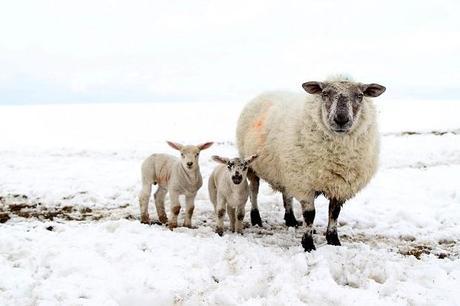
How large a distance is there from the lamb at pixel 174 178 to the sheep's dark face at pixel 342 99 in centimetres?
217

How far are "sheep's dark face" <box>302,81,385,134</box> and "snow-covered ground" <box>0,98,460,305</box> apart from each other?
1.86 m

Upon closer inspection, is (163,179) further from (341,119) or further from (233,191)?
(341,119)

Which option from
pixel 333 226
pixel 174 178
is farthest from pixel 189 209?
pixel 333 226

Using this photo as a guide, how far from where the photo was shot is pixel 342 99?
7.50m

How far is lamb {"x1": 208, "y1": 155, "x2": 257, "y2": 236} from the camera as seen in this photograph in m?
8.39

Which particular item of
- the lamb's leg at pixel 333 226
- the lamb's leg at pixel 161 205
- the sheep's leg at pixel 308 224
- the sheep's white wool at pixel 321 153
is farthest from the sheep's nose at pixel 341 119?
the lamb's leg at pixel 161 205

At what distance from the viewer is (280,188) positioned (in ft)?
31.3

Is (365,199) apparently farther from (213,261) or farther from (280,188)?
(213,261)

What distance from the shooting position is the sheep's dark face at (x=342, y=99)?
24.2 ft

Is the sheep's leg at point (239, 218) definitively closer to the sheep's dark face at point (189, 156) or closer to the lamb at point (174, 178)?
the lamb at point (174, 178)

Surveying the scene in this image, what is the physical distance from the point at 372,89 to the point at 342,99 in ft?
2.50

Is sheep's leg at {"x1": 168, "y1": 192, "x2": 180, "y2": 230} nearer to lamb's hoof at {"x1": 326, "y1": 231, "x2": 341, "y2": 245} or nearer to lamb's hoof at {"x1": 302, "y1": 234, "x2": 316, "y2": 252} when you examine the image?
lamb's hoof at {"x1": 302, "y1": 234, "x2": 316, "y2": 252}

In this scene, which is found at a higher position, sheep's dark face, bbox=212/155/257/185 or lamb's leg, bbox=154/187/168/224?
sheep's dark face, bbox=212/155/257/185

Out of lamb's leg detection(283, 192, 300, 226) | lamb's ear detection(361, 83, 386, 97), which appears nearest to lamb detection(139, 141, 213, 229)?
lamb's leg detection(283, 192, 300, 226)
